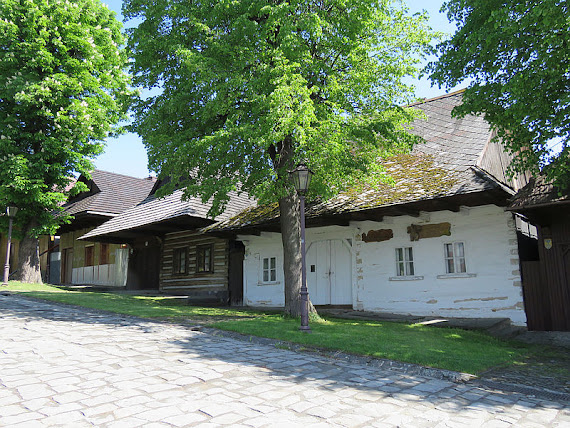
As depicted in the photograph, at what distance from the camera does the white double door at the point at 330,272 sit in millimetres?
13750

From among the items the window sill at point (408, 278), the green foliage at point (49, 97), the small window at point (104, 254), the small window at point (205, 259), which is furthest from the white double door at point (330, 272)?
the small window at point (104, 254)

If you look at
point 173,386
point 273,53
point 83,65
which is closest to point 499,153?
point 273,53

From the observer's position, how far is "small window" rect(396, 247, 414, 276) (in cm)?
1244

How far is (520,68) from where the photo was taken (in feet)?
27.7

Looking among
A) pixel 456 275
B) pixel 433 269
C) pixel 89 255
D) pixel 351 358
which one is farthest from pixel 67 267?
pixel 351 358

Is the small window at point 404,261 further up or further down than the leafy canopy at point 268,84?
further down

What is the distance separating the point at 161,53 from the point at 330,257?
782cm

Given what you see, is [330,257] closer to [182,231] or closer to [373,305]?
[373,305]

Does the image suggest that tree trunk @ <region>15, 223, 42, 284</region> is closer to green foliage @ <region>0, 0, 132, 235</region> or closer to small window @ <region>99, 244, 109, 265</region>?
green foliage @ <region>0, 0, 132, 235</region>

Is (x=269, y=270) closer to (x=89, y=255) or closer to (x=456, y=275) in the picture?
(x=456, y=275)

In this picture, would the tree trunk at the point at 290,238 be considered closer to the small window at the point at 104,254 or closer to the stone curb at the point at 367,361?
the stone curb at the point at 367,361

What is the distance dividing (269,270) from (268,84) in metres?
8.07

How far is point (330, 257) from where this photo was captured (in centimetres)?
1416

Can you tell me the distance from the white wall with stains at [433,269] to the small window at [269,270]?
3.44 feet
